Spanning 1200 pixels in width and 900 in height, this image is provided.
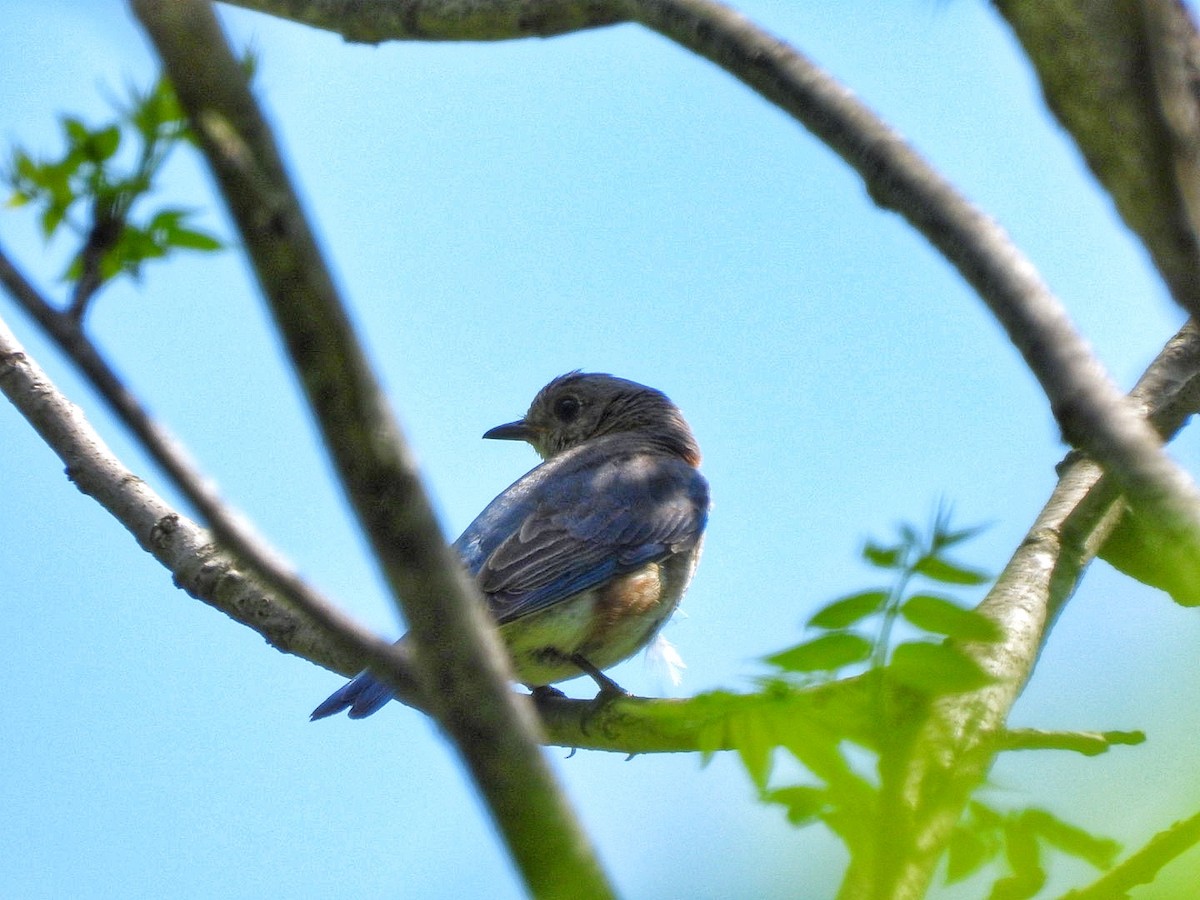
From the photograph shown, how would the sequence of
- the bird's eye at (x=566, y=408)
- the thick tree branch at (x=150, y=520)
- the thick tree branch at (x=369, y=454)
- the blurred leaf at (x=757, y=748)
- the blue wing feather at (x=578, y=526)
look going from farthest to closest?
the bird's eye at (x=566, y=408), the blue wing feather at (x=578, y=526), the thick tree branch at (x=150, y=520), the blurred leaf at (x=757, y=748), the thick tree branch at (x=369, y=454)

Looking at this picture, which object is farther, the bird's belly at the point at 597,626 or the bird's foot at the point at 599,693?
the bird's belly at the point at 597,626

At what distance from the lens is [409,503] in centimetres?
167

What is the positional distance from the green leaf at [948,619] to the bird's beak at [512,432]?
324 inches

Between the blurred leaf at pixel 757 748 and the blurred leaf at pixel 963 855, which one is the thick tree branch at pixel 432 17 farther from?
the blurred leaf at pixel 963 855

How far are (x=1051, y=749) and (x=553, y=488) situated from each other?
5.55m

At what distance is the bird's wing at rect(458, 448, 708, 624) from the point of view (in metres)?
6.95

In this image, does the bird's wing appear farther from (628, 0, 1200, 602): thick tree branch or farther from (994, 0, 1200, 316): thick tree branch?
(994, 0, 1200, 316): thick tree branch

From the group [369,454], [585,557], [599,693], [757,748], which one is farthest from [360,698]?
[369,454]

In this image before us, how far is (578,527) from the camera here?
7.51 metres

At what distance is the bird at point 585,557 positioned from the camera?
684 centimetres

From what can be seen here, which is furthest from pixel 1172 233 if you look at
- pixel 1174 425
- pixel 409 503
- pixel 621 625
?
pixel 621 625

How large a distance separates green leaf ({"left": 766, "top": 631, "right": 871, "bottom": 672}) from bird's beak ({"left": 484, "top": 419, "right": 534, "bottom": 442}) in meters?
8.11

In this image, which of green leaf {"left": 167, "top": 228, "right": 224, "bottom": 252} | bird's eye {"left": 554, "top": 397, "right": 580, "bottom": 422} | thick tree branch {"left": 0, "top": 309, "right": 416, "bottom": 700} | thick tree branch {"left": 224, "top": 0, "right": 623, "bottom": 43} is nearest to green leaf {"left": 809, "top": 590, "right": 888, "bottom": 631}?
green leaf {"left": 167, "top": 228, "right": 224, "bottom": 252}

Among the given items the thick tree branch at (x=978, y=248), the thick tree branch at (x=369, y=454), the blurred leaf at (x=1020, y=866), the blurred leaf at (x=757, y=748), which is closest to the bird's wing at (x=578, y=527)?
the thick tree branch at (x=978, y=248)
